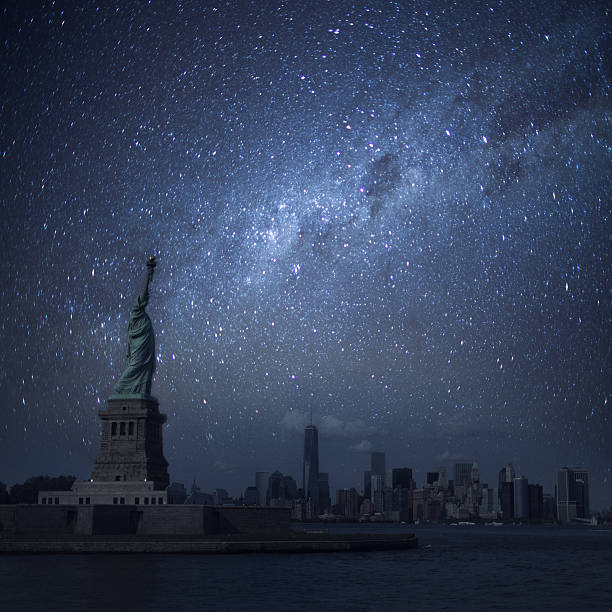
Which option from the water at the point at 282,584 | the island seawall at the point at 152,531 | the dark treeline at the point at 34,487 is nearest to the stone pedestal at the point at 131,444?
the island seawall at the point at 152,531

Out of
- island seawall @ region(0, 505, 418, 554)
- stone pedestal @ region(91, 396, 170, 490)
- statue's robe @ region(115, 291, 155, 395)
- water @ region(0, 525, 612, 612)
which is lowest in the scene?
water @ region(0, 525, 612, 612)

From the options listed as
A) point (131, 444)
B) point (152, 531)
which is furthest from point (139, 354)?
point (152, 531)

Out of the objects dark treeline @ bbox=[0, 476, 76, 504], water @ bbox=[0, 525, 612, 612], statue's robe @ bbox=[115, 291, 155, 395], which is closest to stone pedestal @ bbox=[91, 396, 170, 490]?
statue's robe @ bbox=[115, 291, 155, 395]

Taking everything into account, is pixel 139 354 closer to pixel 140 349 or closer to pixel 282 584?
pixel 140 349

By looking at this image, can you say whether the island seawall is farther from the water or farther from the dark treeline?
the dark treeline

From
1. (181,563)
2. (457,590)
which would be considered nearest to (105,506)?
(181,563)

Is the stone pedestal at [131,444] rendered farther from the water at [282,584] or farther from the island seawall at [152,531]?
the water at [282,584]
